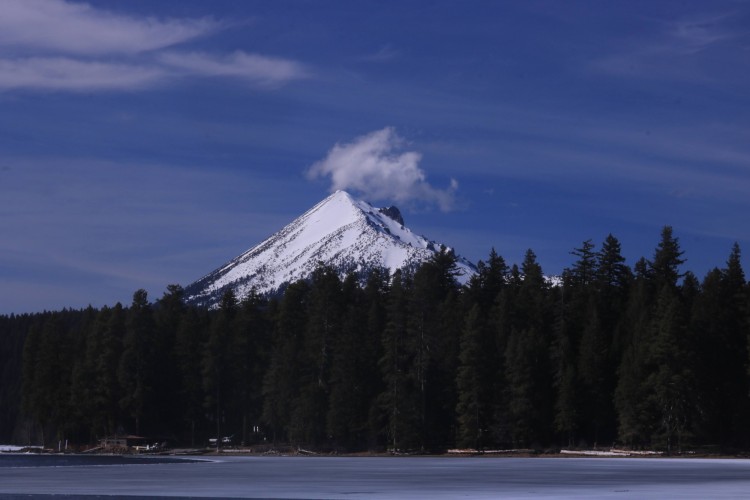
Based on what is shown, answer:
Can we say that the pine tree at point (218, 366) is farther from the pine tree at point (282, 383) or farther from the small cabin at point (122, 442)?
the small cabin at point (122, 442)

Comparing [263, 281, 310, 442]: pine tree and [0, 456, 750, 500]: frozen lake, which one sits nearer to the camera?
[0, 456, 750, 500]: frozen lake

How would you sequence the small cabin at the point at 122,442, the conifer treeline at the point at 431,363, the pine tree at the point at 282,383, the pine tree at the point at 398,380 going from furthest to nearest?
1. the small cabin at the point at 122,442
2. the pine tree at the point at 282,383
3. the pine tree at the point at 398,380
4. the conifer treeline at the point at 431,363

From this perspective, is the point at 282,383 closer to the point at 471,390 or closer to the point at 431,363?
the point at 431,363

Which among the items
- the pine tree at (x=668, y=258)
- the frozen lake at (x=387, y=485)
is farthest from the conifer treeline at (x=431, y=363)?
the frozen lake at (x=387, y=485)

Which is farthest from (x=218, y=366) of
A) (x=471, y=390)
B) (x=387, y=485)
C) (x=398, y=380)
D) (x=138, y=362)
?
(x=387, y=485)

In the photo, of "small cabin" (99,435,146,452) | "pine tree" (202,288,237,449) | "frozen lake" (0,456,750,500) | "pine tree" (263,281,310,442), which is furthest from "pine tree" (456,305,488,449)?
"frozen lake" (0,456,750,500)

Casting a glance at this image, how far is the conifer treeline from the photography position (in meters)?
95.4

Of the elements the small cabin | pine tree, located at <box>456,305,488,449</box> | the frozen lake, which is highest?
pine tree, located at <box>456,305,488,449</box>

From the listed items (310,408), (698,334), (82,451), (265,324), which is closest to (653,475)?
(698,334)

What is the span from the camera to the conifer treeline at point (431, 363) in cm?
9538

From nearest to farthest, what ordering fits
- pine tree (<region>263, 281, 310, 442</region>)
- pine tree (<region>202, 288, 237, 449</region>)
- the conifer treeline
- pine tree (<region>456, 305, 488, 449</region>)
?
the conifer treeline → pine tree (<region>456, 305, 488, 449</region>) → pine tree (<region>263, 281, 310, 442</region>) → pine tree (<region>202, 288, 237, 449</region>)

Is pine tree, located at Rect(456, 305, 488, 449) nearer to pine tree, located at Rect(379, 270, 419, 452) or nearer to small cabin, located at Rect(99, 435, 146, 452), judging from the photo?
pine tree, located at Rect(379, 270, 419, 452)

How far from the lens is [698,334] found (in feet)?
316

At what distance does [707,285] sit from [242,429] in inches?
2256
